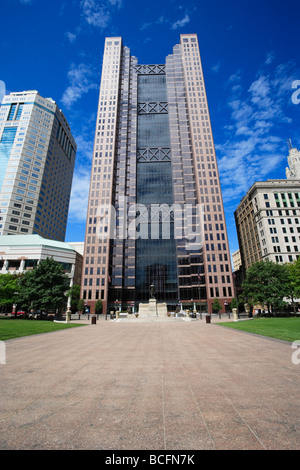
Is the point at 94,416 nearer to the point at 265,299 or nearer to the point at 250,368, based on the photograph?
the point at 250,368

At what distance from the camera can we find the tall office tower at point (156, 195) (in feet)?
256

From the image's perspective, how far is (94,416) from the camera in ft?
13.7

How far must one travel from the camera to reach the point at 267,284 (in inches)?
1789

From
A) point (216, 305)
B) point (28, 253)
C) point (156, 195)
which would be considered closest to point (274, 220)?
point (216, 305)

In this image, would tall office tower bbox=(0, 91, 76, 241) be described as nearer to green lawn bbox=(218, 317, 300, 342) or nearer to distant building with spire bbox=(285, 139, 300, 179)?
green lawn bbox=(218, 317, 300, 342)

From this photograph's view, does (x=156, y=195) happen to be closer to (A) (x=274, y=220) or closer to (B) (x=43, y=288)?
(A) (x=274, y=220)

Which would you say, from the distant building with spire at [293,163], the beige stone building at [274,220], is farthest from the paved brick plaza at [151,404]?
the distant building with spire at [293,163]

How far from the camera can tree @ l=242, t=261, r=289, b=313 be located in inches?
1698

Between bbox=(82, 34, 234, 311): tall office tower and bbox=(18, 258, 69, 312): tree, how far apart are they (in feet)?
120

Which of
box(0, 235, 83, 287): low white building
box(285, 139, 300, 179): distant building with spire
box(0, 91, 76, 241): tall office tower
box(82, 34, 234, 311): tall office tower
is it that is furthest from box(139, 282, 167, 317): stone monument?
box(285, 139, 300, 179): distant building with spire

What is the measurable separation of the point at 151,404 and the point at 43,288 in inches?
1499

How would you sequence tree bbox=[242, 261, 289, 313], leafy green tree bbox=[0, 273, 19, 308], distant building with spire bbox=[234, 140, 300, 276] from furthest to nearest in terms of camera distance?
1. distant building with spire bbox=[234, 140, 300, 276]
2. tree bbox=[242, 261, 289, 313]
3. leafy green tree bbox=[0, 273, 19, 308]

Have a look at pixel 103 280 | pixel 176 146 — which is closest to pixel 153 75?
pixel 176 146

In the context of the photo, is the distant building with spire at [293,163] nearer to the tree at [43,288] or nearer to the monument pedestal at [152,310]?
the monument pedestal at [152,310]
